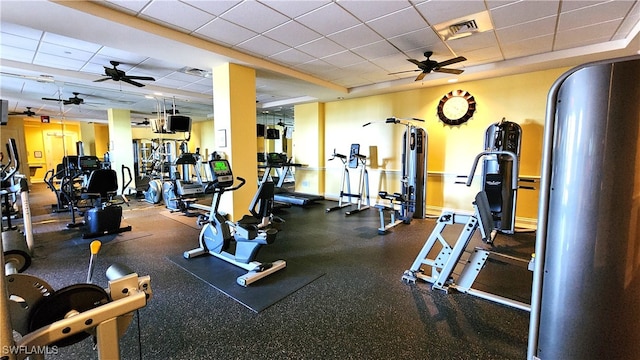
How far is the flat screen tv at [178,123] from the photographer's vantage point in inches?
252

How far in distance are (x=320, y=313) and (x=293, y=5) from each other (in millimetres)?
2914

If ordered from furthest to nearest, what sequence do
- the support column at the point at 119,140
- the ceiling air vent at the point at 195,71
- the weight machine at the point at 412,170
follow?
1. the support column at the point at 119,140
2. the weight machine at the point at 412,170
3. the ceiling air vent at the point at 195,71

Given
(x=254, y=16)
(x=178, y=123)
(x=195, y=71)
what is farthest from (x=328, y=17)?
(x=178, y=123)

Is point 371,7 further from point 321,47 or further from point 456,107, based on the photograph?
point 456,107

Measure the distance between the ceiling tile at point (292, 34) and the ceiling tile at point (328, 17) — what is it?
10cm

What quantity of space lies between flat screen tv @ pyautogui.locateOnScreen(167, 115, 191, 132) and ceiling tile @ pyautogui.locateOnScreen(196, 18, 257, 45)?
10.2ft

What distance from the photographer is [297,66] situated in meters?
5.05

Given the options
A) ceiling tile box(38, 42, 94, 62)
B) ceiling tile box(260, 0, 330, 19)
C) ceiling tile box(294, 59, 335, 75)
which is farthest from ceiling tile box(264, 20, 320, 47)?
ceiling tile box(38, 42, 94, 62)

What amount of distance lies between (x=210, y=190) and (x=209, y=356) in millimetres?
1919

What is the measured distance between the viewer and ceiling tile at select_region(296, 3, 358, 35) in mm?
3076

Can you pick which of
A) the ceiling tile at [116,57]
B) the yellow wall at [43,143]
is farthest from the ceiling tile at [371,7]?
the yellow wall at [43,143]

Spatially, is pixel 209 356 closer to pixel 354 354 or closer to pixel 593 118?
pixel 354 354

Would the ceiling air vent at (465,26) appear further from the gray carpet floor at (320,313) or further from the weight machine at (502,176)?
the gray carpet floor at (320,313)

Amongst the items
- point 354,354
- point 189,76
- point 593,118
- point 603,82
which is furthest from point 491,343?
point 189,76
